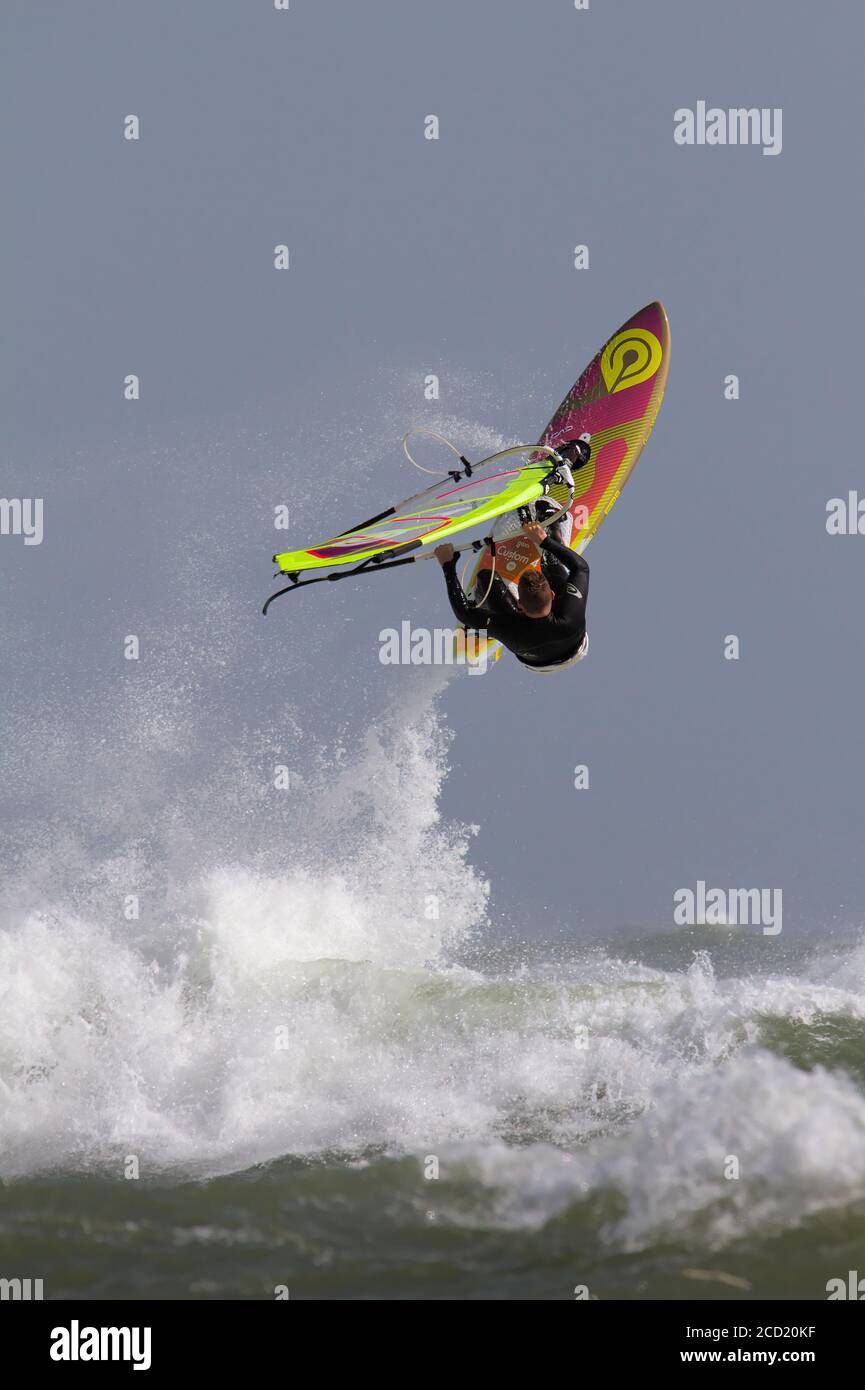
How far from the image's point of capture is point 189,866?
695 inches

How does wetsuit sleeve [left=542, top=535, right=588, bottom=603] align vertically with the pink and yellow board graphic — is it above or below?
below

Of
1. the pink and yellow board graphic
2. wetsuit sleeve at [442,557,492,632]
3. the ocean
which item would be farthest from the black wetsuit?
the ocean

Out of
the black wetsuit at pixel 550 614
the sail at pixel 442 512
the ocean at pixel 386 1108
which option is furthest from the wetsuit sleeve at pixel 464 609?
the ocean at pixel 386 1108

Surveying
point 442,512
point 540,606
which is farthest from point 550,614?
point 442,512

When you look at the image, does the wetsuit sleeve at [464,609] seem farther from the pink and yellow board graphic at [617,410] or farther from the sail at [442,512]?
the pink and yellow board graphic at [617,410]

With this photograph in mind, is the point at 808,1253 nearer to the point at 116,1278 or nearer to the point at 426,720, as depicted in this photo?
the point at 116,1278

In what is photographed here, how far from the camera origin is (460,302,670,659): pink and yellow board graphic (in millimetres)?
14930

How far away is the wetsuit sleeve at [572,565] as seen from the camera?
11633 mm

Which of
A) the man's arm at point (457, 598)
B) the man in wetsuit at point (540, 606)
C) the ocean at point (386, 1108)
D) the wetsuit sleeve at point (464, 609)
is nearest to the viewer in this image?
the ocean at point (386, 1108)

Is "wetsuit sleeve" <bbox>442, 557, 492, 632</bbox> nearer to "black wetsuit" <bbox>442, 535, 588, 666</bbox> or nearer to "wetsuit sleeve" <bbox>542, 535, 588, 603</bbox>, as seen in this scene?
"black wetsuit" <bbox>442, 535, 588, 666</bbox>

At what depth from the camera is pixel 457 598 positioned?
1136cm

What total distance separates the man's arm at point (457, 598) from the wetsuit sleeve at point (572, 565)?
0.75 m
